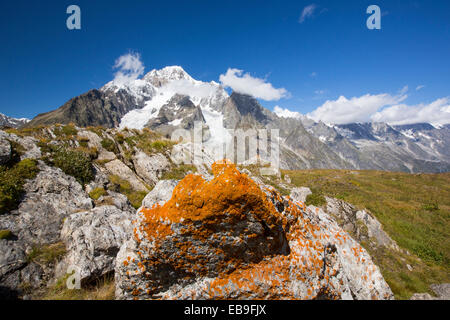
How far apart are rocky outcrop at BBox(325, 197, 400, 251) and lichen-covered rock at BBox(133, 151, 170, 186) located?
14.9m

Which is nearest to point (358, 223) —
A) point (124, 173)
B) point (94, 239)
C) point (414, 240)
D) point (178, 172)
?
point (414, 240)

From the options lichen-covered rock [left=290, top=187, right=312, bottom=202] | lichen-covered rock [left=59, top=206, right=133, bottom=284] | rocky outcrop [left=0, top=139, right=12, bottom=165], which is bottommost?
lichen-covered rock [left=59, top=206, right=133, bottom=284]

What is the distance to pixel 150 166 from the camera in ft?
54.4

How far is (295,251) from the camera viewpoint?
5.57 meters

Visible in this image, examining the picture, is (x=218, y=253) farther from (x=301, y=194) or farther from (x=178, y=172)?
(x=301, y=194)

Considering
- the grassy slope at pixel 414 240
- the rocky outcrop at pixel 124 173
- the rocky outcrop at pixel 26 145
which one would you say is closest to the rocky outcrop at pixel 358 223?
the grassy slope at pixel 414 240

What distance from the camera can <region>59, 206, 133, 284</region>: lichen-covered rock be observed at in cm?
653

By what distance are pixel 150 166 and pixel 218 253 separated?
1328 centimetres

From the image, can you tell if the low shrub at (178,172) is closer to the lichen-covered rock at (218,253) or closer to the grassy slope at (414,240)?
the lichen-covered rock at (218,253)

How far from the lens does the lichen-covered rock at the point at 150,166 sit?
15.7 m

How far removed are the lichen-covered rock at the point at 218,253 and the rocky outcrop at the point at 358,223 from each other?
12.1 metres

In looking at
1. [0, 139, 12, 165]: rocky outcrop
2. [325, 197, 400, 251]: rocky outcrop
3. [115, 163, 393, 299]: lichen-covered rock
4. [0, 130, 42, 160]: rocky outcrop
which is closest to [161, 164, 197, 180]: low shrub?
[0, 130, 42, 160]: rocky outcrop

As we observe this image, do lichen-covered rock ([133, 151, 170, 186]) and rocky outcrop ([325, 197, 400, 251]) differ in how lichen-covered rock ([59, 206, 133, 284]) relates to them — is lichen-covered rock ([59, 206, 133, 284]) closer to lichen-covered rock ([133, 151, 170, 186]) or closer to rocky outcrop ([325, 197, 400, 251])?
lichen-covered rock ([133, 151, 170, 186])
